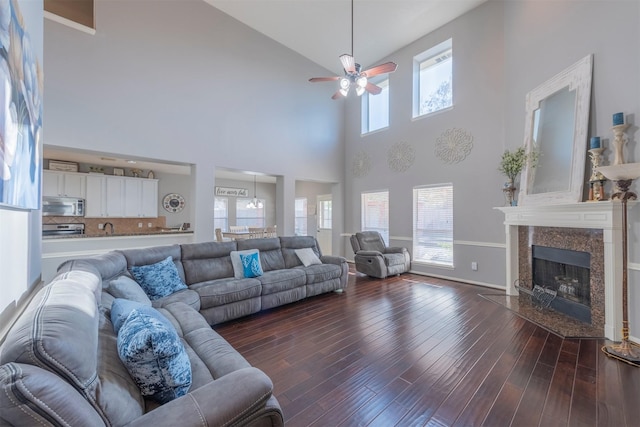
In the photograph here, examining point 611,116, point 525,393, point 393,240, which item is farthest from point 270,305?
point 611,116

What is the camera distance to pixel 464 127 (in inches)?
203

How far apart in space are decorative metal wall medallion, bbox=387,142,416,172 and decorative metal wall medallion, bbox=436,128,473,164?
61 centimetres

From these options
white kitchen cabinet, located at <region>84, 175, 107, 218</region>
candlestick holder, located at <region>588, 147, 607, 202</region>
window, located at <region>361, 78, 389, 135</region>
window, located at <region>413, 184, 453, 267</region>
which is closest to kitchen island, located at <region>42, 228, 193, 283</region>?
white kitchen cabinet, located at <region>84, 175, 107, 218</region>

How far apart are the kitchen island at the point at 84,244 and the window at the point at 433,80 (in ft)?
18.7

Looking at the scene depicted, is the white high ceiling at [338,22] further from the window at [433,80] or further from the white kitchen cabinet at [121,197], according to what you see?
the white kitchen cabinet at [121,197]

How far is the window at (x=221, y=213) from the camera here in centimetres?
937

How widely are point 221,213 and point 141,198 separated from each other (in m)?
2.62

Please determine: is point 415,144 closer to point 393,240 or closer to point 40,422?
point 393,240

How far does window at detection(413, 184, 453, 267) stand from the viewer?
5461 millimetres

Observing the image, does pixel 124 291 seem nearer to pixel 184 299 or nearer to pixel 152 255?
pixel 184 299

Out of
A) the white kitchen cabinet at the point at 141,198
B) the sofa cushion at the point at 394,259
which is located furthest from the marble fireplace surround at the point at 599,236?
Answer: the white kitchen cabinet at the point at 141,198

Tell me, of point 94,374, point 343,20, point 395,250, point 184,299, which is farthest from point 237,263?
point 343,20

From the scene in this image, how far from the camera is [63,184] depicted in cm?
616

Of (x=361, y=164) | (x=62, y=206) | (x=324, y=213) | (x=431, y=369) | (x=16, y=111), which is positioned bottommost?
(x=431, y=369)
